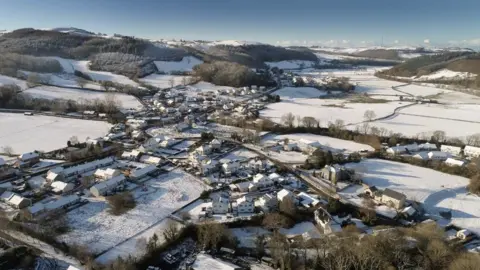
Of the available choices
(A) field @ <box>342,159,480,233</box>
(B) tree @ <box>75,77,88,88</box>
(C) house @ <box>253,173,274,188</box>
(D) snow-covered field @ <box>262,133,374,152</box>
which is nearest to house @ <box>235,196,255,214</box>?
(C) house @ <box>253,173,274,188</box>

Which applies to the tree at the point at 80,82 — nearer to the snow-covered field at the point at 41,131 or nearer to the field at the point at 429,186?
the snow-covered field at the point at 41,131

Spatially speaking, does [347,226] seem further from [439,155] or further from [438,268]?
[439,155]

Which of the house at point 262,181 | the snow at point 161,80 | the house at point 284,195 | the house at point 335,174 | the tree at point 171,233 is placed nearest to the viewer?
the tree at point 171,233

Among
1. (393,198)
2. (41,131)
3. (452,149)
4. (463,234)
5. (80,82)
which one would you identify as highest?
(80,82)

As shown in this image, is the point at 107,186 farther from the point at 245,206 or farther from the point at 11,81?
the point at 11,81

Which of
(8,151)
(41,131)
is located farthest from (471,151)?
(41,131)

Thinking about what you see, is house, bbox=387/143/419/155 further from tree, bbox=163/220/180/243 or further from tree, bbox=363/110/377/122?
tree, bbox=163/220/180/243

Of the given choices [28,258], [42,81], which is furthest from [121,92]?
[28,258]

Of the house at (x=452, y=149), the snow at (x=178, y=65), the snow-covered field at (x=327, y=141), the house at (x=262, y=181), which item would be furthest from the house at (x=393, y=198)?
the snow at (x=178, y=65)
